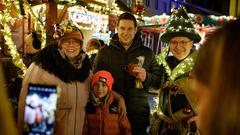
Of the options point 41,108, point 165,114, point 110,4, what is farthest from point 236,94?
point 110,4

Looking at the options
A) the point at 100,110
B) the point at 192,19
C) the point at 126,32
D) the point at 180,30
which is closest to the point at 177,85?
the point at 180,30

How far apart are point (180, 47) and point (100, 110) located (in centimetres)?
106

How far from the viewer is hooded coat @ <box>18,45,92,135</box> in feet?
11.6

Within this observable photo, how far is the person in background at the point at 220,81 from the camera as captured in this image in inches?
Result: 40.2

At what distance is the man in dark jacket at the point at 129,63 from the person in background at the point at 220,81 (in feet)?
10.5

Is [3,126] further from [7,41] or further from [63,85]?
[7,41]

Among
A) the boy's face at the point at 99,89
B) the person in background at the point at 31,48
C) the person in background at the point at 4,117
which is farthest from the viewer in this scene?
the person in background at the point at 31,48

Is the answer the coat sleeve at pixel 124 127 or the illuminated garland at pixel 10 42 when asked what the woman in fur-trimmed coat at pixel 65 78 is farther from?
the illuminated garland at pixel 10 42

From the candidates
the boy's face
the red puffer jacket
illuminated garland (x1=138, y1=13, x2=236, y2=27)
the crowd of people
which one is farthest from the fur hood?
illuminated garland (x1=138, y1=13, x2=236, y2=27)

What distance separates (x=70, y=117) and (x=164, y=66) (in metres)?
1.21

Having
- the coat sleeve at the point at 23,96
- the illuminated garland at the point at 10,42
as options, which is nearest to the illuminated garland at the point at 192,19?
the illuminated garland at the point at 10,42

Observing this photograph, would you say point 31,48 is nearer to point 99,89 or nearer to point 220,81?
point 99,89

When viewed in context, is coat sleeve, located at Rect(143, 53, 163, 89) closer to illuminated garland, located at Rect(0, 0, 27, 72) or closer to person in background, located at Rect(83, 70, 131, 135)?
person in background, located at Rect(83, 70, 131, 135)

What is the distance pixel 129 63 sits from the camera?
14.5ft
